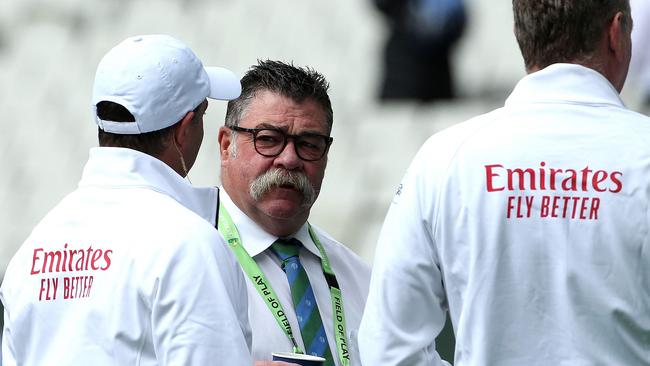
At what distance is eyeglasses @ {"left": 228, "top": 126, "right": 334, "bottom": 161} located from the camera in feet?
12.0

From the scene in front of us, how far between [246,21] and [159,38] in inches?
177

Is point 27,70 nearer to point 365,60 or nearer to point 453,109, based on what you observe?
point 365,60

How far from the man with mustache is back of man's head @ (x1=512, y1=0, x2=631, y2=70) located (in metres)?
0.97

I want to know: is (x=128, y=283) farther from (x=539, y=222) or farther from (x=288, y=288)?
(x=288, y=288)

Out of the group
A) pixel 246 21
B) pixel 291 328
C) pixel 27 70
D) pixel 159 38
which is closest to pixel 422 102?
pixel 246 21

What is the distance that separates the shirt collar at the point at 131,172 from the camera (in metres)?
2.65

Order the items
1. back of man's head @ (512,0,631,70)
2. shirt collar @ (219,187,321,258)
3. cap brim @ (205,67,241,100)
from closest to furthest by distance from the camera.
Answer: back of man's head @ (512,0,631,70) → cap brim @ (205,67,241,100) → shirt collar @ (219,187,321,258)

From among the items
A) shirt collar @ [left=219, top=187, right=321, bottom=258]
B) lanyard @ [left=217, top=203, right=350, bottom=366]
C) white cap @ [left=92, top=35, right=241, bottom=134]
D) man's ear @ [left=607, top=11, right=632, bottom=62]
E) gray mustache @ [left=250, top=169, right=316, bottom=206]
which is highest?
man's ear @ [left=607, top=11, right=632, bottom=62]

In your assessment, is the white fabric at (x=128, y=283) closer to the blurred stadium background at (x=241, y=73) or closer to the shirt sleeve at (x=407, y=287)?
the shirt sleeve at (x=407, y=287)

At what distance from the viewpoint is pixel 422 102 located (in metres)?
6.90

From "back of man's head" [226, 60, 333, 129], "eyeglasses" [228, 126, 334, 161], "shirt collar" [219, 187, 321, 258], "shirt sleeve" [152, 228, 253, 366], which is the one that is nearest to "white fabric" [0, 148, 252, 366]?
"shirt sleeve" [152, 228, 253, 366]

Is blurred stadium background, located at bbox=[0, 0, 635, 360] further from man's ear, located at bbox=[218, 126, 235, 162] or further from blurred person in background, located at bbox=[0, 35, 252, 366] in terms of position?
blurred person in background, located at bbox=[0, 35, 252, 366]

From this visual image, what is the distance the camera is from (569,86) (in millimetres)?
2600

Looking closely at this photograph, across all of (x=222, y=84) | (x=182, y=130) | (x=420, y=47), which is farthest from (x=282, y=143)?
(x=420, y=47)
